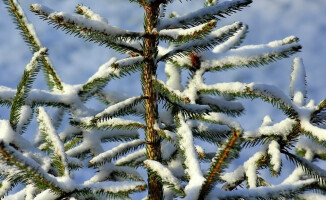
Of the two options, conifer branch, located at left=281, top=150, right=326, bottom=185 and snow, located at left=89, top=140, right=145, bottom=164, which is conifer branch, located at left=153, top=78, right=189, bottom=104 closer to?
snow, located at left=89, top=140, right=145, bottom=164

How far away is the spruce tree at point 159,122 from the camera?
2.03 meters

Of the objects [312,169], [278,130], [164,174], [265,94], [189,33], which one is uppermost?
[189,33]

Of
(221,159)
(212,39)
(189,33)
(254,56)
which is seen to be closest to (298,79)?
(254,56)

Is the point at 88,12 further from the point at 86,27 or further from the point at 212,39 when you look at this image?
the point at 212,39

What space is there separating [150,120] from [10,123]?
3.01 feet

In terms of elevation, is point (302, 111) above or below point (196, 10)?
below

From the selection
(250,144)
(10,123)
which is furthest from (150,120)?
(10,123)

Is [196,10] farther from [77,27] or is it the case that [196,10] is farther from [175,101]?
[77,27]

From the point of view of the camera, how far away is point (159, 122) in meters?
2.85

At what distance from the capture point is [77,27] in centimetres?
235

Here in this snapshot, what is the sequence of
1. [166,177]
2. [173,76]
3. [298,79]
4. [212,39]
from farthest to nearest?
[173,76] < [298,79] < [212,39] < [166,177]

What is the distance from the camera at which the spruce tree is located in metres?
2.03

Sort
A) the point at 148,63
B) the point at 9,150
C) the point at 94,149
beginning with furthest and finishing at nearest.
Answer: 1. the point at 94,149
2. the point at 148,63
3. the point at 9,150

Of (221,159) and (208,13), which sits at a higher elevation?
(208,13)
